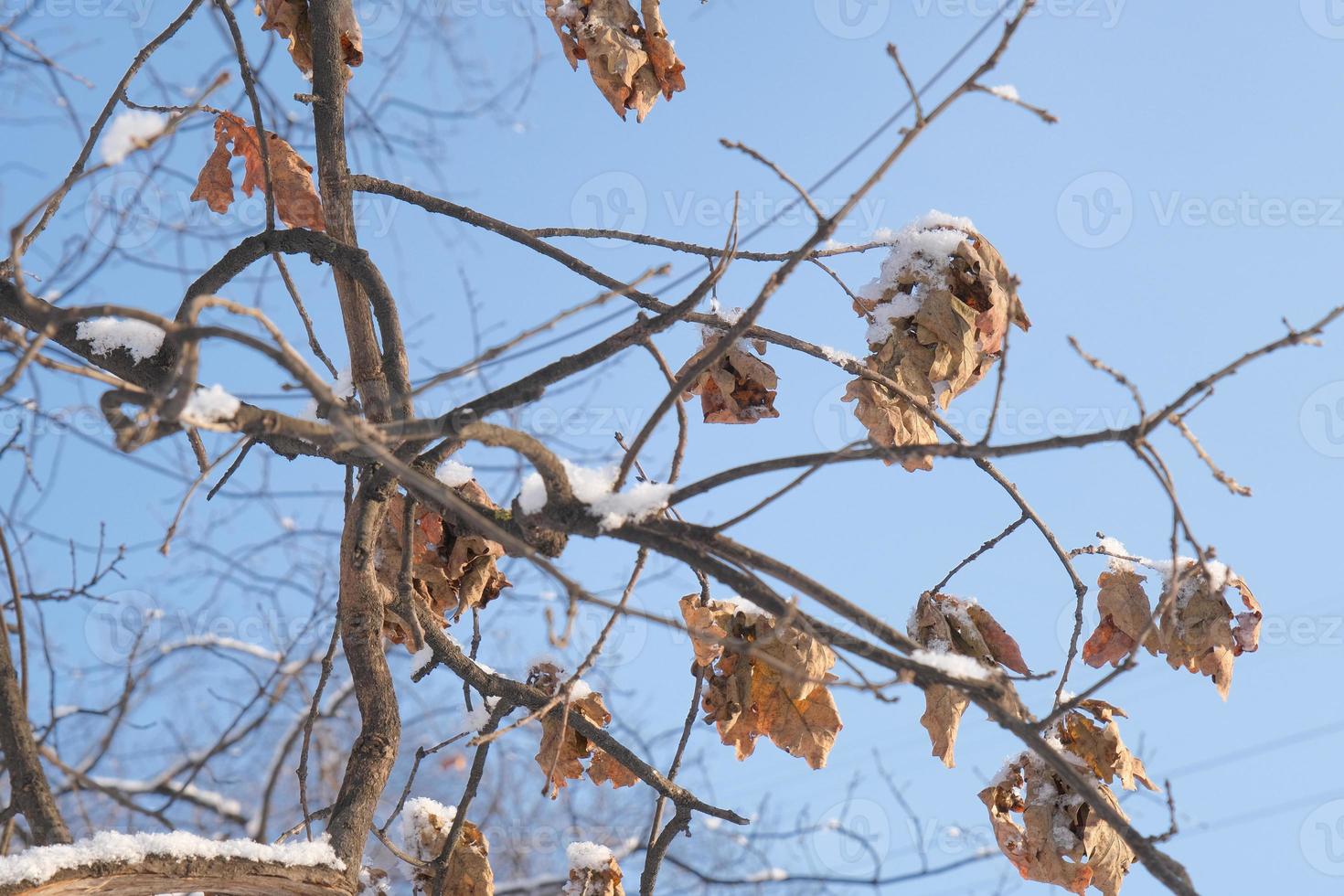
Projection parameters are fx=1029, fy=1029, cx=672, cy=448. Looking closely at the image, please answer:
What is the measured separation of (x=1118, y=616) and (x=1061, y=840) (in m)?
0.41

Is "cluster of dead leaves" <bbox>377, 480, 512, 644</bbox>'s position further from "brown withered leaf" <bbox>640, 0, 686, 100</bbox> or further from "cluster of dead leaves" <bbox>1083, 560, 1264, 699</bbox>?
"cluster of dead leaves" <bbox>1083, 560, 1264, 699</bbox>

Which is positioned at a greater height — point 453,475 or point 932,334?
point 932,334

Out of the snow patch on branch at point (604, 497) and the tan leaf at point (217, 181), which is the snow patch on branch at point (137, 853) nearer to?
the snow patch on branch at point (604, 497)

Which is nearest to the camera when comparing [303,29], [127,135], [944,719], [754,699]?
[127,135]

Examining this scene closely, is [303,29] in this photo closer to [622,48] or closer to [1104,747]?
[622,48]

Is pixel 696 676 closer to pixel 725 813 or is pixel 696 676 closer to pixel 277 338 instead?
pixel 725 813

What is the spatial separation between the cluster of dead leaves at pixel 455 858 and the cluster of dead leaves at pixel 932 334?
1106mm

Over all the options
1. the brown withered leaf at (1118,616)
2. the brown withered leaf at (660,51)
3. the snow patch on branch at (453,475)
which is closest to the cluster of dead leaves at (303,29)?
the brown withered leaf at (660,51)

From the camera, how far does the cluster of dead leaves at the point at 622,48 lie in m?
1.83

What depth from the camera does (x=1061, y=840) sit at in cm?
169

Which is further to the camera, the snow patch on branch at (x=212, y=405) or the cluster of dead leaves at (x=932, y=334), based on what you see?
the cluster of dead leaves at (x=932, y=334)

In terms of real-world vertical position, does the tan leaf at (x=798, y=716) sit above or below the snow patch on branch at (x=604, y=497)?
below

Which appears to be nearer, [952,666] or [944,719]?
[952,666]

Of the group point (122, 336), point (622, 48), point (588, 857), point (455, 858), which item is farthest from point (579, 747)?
point (622, 48)
